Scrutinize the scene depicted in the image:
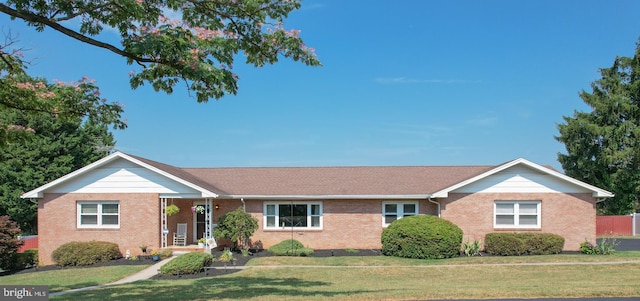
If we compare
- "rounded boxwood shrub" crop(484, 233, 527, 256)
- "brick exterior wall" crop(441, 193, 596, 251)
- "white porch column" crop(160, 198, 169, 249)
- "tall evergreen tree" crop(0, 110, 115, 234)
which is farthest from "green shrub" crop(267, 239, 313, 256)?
"tall evergreen tree" crop(0, 110, 115, 234)

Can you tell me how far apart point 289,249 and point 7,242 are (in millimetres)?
12700

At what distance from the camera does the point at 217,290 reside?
45.2ft

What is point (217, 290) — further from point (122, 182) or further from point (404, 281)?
point (122, 182)

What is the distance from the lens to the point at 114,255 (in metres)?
23.1

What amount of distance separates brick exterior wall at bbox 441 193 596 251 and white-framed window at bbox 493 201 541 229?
240 millimetres

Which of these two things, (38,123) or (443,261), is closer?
(443,261)

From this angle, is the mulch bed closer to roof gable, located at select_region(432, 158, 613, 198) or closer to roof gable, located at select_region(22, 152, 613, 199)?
roof gable, located at select_region(22, 152, 613, 199)

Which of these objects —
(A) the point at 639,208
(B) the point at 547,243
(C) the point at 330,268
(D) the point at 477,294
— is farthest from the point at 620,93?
(D) the point at 477,294

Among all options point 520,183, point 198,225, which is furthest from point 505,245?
point 198,225

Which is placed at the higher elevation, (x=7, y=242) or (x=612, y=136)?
(x=612, y=136)

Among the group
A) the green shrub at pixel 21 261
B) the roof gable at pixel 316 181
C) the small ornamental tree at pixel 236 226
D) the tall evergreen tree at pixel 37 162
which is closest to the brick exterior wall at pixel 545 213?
the roof gable at pixel 316 181

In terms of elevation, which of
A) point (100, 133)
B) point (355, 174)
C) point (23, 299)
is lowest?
point (23, 299)

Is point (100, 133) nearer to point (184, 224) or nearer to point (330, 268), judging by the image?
point (184, 224)

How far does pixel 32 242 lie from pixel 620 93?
48302 mm
